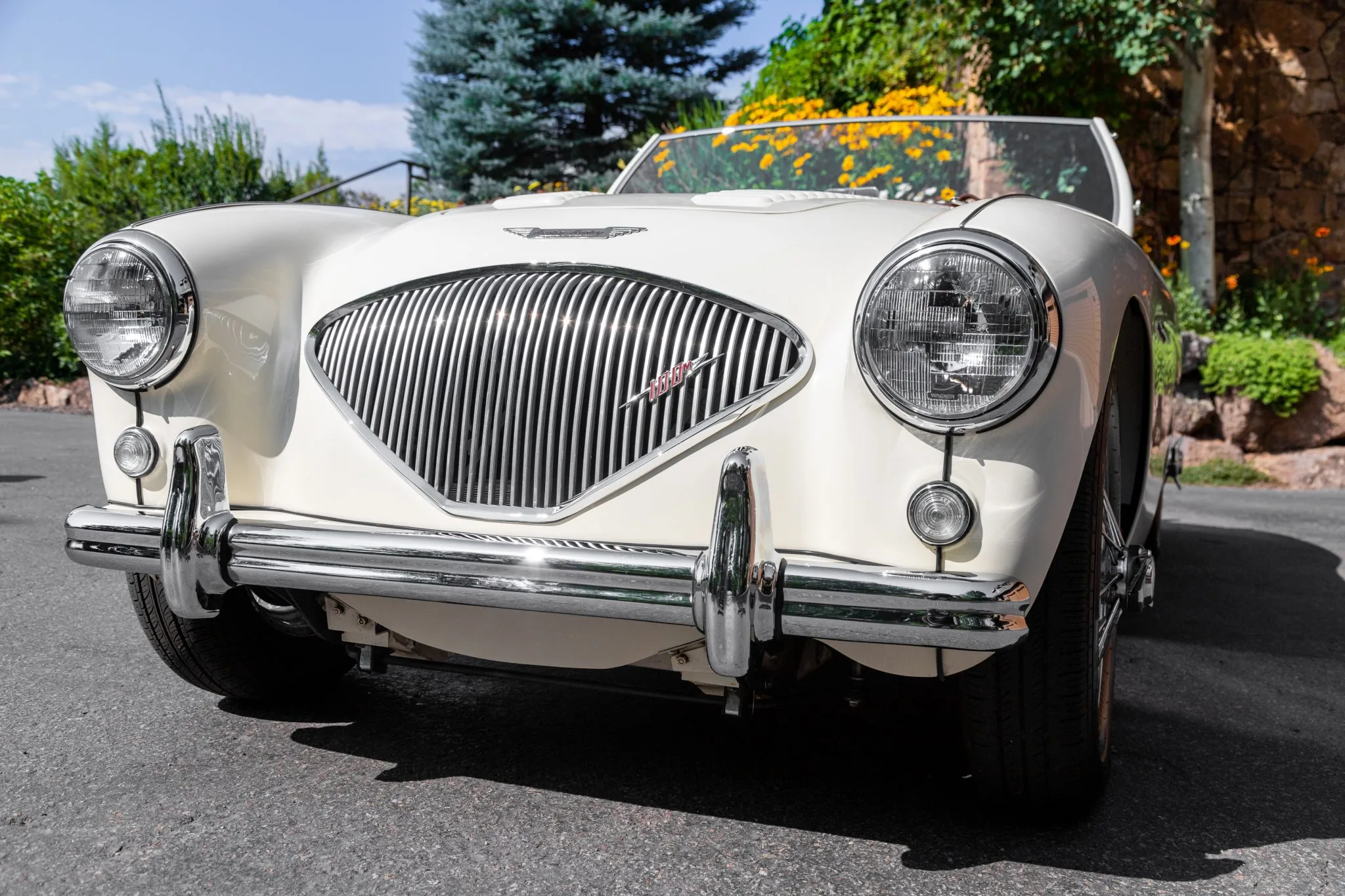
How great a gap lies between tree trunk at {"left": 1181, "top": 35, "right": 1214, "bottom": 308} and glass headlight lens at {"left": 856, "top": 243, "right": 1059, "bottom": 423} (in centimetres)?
786

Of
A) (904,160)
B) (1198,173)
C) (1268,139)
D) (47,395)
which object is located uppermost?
(1268,139)

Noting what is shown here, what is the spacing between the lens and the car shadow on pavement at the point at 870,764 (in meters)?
1.96

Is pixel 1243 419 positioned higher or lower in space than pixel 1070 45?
lower

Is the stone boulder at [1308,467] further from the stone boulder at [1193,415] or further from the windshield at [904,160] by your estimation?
the windshield at [904,160]

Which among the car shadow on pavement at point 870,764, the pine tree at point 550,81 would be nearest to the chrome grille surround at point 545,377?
the car shadow on pavement at point 870,764

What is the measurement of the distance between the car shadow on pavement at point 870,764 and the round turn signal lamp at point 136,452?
655mm

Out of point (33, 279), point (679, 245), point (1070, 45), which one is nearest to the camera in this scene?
point (679, 245)

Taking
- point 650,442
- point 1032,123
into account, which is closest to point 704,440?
point 650,442

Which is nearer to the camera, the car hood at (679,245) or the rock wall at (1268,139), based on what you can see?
the car hood at (679,245)

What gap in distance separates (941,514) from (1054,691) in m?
0.40

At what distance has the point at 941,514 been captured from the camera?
5.40 ft

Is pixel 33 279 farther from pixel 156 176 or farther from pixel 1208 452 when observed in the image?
pixel 1208 452

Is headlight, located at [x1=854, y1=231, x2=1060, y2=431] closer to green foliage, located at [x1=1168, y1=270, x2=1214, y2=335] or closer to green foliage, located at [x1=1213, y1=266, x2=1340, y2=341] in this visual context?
green foliage, located at [x1=1168, y1=270, x2=1214, y2=335]

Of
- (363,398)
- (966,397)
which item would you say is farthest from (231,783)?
(966,397)
